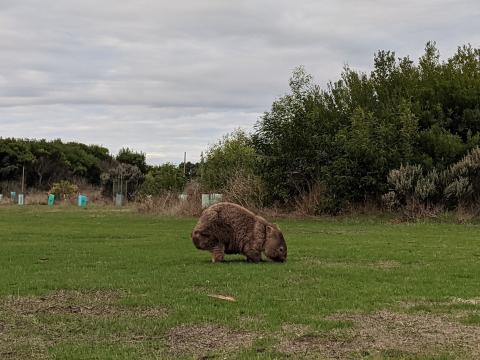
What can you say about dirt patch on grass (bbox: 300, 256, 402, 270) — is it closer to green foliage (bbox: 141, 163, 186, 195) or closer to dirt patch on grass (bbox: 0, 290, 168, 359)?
dirt patch on grass (bbox: 0, 290, 168, 359)

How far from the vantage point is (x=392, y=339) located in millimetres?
6762

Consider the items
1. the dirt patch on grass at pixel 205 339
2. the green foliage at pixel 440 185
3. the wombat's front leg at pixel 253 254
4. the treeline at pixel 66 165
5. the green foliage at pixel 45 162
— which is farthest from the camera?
the green foliage at pixel 45 162

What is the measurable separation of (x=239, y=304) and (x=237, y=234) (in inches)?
175

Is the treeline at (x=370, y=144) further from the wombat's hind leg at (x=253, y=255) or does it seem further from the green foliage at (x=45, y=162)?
the green foliage at (x=45, y=162)

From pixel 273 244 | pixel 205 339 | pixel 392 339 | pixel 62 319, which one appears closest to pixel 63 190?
pixel 273 244

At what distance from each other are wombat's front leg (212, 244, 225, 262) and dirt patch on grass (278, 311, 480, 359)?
224 inches

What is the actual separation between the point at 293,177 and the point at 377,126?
5202 millimetres

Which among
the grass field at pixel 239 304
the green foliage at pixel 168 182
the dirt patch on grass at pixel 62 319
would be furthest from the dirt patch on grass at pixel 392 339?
the green foliage at pixel 168 182

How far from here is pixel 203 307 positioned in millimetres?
8398

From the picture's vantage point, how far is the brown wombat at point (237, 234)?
1298cm

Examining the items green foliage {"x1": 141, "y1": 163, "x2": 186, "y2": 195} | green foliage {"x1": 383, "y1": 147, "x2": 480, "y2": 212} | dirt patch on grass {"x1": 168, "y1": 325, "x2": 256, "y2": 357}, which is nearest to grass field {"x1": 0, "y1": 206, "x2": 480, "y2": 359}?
dirt patch on grass {"x1": 168, "y1": 325, "x2": 256, "y2": 357}

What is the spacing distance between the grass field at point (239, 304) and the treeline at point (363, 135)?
45.6 feet

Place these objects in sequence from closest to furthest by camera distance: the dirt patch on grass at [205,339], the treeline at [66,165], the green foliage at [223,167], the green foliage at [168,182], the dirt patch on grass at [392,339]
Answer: the dirt patch on grass at [392,339]
the dirt patch on grass at [205,339]
the green foliage at [223,167]
the green foliage at [168,182]
the treeline at [66,165]

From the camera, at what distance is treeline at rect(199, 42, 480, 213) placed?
30047 millimetres
